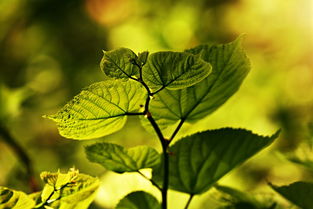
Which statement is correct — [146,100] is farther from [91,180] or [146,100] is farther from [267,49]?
[267,49]

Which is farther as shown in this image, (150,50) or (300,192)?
(150,50)

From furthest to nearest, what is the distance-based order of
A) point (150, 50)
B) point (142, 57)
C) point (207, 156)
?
point (150, 50) < point (207, 156) < point (142, 57)

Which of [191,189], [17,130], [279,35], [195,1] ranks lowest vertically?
[17,130]

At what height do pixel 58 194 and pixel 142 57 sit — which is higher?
pixel 142 57

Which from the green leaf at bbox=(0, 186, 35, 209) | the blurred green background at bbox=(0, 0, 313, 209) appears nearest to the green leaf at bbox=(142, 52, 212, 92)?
the green leaf at bbox=(0, 186, 35, 209)

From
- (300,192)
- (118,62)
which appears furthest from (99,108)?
(300,192)

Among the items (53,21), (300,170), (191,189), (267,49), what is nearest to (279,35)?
Answer: (267,49)

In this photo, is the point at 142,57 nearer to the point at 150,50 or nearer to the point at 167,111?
the point at 167,111
